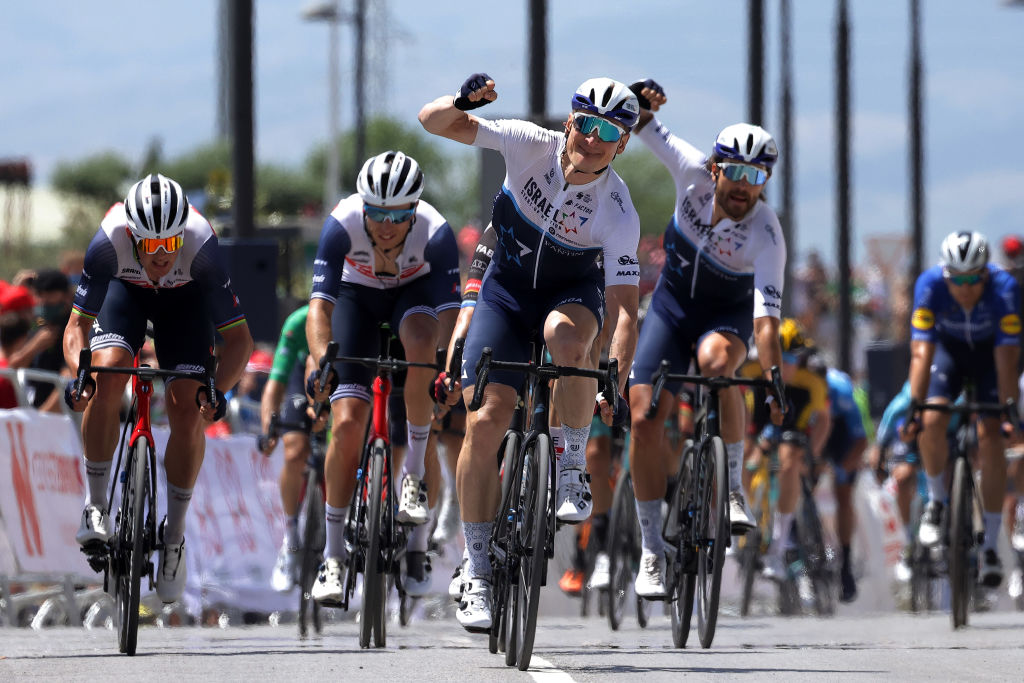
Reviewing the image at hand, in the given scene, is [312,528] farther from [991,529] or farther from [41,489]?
[991,529]

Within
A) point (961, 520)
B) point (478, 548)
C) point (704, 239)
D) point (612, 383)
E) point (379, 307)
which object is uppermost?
point (704, 239)

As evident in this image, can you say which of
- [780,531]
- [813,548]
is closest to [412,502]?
[780,531]

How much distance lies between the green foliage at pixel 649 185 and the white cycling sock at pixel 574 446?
116m

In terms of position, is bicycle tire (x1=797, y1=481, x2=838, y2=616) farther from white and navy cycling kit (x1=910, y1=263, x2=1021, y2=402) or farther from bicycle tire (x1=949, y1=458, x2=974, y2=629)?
bicycle tire (x1=949, y1=458, x2=974, y2=629)

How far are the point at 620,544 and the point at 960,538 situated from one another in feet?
6.86

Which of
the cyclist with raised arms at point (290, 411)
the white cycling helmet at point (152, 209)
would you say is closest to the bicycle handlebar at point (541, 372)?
the white cycling helmet at point (152, 209)

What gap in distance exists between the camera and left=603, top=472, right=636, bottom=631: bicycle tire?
1252 centimetres

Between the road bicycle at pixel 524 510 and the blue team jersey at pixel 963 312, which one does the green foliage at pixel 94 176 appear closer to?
the blue team jersey at pixel 963 312

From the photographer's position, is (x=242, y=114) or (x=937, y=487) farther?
(x=242, y=114)

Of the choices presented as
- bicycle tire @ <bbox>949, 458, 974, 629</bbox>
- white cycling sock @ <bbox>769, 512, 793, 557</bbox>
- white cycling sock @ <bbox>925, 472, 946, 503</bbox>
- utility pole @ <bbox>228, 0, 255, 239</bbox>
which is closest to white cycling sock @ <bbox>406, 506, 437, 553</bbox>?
bicycle tire @ <bbox>949, 458, 974, 629</bbox>

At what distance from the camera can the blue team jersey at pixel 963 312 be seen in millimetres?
13016

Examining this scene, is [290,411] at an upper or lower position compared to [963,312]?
lower

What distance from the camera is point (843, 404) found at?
18328 millimetres

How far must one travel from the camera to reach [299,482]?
1310cm
